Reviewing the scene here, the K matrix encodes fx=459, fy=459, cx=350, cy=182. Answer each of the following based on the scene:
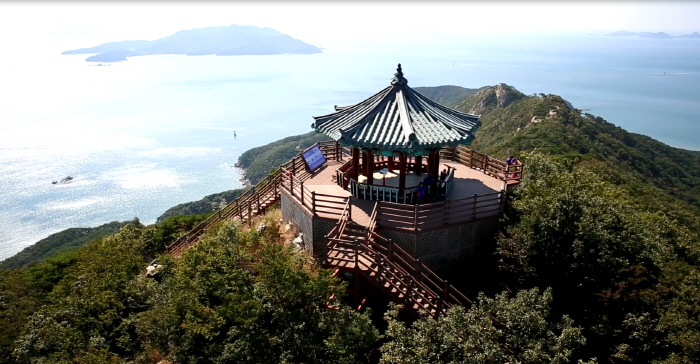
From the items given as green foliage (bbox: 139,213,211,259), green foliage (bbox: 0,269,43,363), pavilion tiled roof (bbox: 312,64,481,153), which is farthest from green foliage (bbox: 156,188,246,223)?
pavilion tiled roof (bbox: 312,64,481,153)

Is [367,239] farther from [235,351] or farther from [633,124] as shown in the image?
[633,124]

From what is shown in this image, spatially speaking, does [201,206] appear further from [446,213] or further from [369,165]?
[446,213]

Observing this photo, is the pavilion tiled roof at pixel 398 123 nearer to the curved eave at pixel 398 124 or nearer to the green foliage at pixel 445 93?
the curved eave at pixel 398 124

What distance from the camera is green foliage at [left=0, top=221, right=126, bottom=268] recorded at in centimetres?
6612

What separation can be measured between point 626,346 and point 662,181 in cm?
7048

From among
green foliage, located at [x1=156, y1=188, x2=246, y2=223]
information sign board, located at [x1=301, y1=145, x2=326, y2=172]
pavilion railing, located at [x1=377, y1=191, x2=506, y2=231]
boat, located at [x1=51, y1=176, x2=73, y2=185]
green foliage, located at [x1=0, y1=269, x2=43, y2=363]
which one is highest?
information sign board, located at [x1=301, y1=145, x2=326, y2=172]

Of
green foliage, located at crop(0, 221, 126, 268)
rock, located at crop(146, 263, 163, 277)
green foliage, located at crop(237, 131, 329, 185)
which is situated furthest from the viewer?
green foliage, located at crop(237, 131, 329, 185)

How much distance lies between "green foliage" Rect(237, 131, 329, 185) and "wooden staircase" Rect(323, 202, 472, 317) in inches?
4194

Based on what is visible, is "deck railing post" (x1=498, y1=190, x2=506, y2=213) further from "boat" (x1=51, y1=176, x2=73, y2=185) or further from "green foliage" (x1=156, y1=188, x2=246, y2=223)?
"boat" (x1=51, y1=176, x2=73, y2=185)

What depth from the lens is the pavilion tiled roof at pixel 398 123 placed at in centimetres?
1599

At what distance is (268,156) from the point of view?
131000 mm

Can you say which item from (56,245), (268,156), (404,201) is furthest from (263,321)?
(268,156)

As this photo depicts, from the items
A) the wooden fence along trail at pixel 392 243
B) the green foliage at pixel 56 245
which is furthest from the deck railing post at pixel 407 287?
the green foliage at pixel 56 245

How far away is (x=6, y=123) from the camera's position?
158500 millimetres
